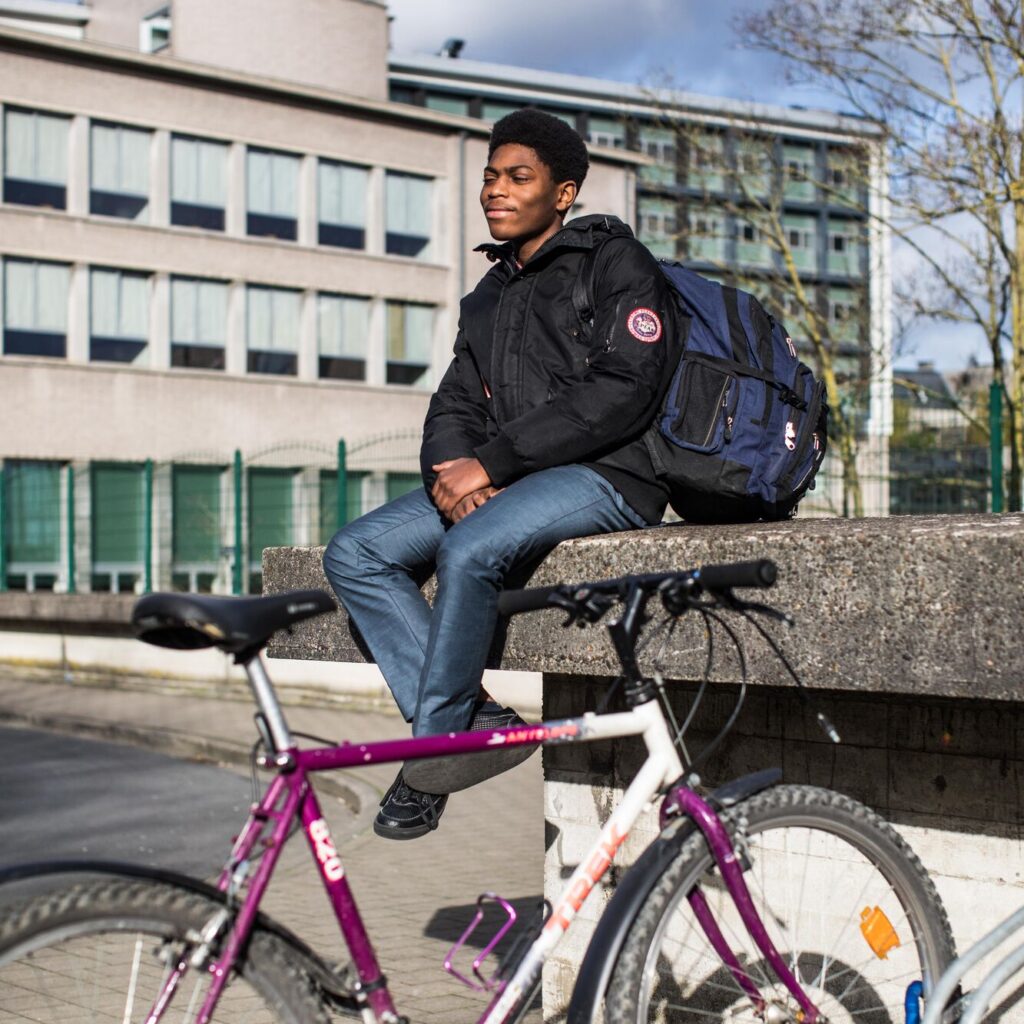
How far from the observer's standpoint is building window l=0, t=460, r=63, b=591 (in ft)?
75.9

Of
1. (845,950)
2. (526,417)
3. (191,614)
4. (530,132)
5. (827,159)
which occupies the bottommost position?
(845,950)

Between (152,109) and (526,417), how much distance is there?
37483mm

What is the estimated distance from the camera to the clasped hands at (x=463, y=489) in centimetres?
394

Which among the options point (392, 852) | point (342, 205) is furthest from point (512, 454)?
point (342, 205)

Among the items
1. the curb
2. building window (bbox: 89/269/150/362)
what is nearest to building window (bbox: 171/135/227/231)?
building window (bbox: 89/269/150/362)

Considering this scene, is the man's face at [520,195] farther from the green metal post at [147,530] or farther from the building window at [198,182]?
the building window at [198,182]

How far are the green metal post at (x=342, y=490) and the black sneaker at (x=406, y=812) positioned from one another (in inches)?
574

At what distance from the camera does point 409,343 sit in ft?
144

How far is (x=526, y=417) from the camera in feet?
12.7

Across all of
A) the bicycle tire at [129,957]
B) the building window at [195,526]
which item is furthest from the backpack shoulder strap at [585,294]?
the building window at [195,526]

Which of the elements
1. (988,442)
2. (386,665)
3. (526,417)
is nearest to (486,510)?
(526,417)

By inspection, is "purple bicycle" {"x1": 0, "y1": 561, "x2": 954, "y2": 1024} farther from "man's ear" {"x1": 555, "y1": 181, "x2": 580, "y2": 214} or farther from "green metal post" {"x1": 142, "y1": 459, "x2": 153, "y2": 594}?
"green metal post" {"x1": 142, "y1": 459, "x2": 153, "y2": 594}

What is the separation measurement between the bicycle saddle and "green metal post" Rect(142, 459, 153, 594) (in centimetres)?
1887

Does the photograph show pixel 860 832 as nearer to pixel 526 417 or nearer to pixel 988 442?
pixel 526 417
